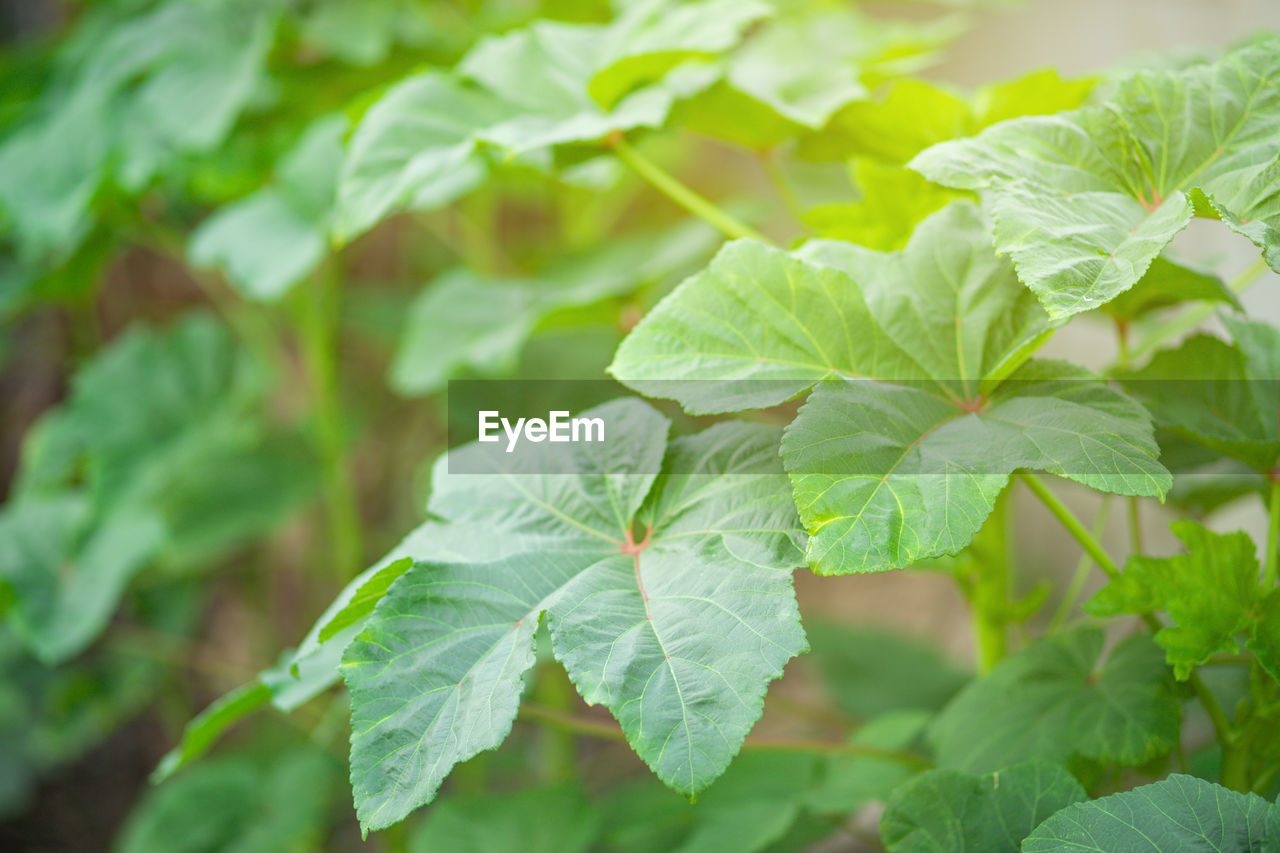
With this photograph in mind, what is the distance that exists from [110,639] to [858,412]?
5.66ft

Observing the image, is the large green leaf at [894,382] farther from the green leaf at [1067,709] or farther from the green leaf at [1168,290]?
the green leaf at [1067,709]

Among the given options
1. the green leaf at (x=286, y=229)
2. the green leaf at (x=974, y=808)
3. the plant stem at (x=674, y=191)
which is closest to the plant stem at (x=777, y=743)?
the green leaf at (x=974, y=808)

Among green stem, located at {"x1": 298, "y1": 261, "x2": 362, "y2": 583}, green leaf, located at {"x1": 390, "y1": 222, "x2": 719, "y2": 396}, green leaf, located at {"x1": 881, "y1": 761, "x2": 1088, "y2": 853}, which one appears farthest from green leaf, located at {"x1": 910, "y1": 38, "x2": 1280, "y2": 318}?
green stem, located at {"x1": 298, "y1": 261, "x2": 362, "y2": 583}

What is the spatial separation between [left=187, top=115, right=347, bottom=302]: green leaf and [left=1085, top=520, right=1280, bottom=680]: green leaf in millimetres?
830

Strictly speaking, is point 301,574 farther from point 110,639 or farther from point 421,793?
point 421,793

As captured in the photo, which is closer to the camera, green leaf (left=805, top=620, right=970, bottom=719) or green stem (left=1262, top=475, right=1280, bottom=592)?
green stem (left=1262, top=475, right=1280, bottom=592)

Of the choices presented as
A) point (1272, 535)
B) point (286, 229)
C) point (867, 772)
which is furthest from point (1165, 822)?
point (286, 229)

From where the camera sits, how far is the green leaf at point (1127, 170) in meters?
0.40

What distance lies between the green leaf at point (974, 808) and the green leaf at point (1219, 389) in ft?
0.72

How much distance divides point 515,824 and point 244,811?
24.5 inches

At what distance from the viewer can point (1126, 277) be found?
0.40m

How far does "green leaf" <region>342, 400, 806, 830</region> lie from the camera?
39 cm

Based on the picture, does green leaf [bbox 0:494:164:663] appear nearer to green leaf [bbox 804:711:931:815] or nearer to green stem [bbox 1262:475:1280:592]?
green leaf [bbox 804:711:931:815]

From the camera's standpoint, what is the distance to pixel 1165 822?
39 centimetres
